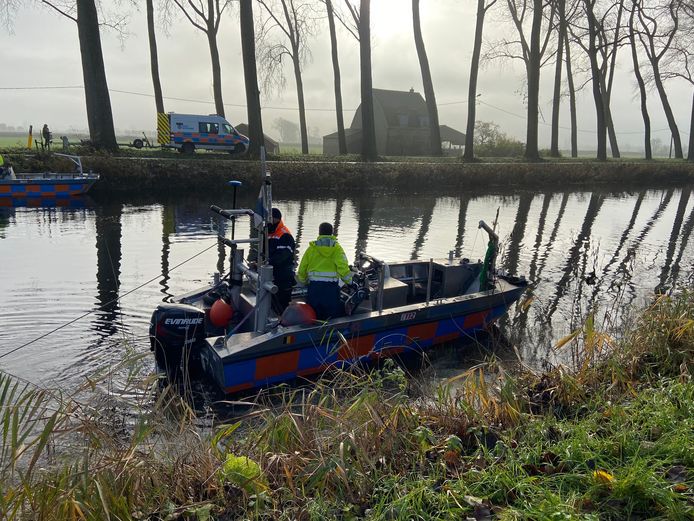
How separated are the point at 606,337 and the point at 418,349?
8.44 ft

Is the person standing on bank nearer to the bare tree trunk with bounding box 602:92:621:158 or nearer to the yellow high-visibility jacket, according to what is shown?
the yellow high-visibility jacket

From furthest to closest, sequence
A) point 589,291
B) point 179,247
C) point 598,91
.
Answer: point 598,91 < point 179,247 < point 589,291

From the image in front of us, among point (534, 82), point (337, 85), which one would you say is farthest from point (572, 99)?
point (337, 85)

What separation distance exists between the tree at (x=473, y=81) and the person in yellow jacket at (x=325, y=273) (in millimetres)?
25375

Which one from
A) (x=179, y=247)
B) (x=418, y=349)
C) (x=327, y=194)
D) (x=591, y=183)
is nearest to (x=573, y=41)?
(x=591, y=183)

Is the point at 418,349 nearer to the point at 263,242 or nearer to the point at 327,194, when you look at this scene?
the point at 263,242

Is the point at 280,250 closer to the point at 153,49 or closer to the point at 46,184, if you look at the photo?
the point at 46,184

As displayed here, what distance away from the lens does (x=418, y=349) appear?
23.5 ft

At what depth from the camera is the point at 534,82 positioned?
97.4 feet

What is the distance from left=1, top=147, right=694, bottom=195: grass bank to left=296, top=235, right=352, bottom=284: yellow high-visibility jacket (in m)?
16.0

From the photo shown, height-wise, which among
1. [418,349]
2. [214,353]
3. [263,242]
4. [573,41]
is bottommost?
[418,349]

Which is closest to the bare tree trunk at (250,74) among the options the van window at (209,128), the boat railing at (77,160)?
the van window at (209,128)

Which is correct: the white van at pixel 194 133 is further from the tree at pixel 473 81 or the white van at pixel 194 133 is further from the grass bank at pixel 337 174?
Answer: the tree at pixel 473 81

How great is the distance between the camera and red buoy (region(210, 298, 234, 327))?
6.38 m
